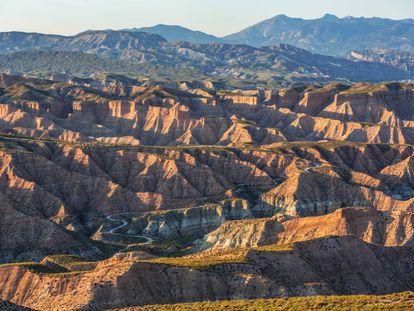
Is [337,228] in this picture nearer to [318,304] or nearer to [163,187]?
[318,304]

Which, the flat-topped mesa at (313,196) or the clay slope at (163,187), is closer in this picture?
the clay slope at (163,187)

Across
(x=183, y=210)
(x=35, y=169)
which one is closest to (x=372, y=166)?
(x=183, y=210)

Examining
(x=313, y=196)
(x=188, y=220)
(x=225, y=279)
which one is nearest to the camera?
(x=225, y=279)

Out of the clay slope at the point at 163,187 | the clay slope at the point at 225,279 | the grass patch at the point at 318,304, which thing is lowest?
the clay slope at the point at 163,187

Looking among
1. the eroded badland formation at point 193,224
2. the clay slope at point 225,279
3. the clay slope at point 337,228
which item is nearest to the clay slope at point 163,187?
the eroded badland formation at point 193,224

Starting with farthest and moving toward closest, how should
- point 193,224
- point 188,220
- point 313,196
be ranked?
point 313,196, point 188,220, point 193,224

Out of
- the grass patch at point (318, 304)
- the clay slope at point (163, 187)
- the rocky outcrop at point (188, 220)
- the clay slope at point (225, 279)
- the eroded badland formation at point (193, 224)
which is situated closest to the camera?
the grass patch at point (318, 304)

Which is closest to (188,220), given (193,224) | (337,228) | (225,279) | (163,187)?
(193,224)

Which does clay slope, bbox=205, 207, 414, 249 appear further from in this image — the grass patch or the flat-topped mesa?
the grass patch

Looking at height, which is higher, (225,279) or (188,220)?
(225,279)

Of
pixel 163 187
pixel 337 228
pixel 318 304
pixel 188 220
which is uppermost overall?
pixel 318 304

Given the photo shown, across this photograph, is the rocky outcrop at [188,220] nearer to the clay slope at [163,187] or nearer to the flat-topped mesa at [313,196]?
the clay slope at [163,187]

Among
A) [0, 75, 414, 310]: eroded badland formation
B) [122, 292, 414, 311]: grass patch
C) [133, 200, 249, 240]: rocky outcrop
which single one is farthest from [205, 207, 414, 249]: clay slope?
[122, 292, 414, 311]: grass patch

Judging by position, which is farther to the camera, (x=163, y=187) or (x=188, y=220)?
(x=163, y=187)
